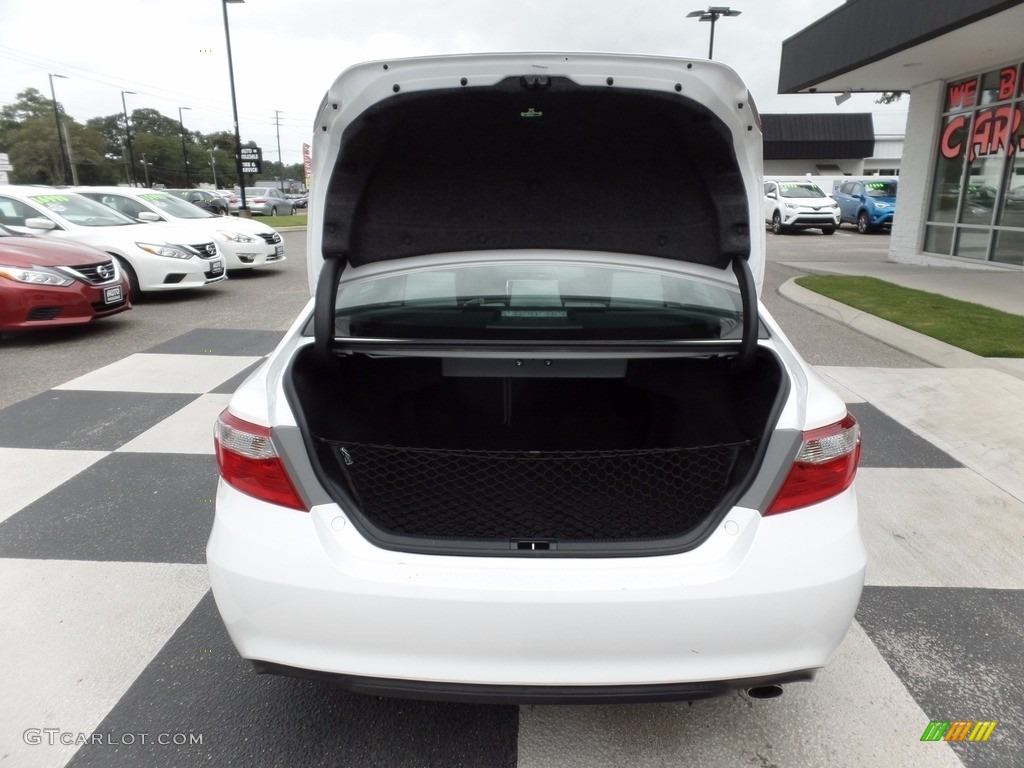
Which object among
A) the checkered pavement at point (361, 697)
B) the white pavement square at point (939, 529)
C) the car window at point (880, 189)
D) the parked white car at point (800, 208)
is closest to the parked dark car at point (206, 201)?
the parked white car at point (800, 208)

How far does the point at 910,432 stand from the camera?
4594 millimetres

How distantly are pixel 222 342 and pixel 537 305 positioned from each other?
5.42 m

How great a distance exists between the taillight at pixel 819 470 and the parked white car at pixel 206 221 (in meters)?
10.6

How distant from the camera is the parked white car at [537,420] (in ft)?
5.24

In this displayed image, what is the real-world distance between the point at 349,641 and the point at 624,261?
150cm

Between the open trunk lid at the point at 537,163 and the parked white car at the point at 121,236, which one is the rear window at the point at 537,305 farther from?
the parked white car at the point at 121,236

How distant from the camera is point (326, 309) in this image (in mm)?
2160

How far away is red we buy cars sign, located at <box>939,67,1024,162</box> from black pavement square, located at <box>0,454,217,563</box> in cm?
1333

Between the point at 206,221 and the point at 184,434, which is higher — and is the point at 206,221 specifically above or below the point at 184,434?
above

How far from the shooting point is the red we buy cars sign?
11508 millimetres

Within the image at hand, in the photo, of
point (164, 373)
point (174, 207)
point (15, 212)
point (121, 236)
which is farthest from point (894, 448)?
point (174, 207)

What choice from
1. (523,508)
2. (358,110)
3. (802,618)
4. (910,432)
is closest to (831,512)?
(802,618)

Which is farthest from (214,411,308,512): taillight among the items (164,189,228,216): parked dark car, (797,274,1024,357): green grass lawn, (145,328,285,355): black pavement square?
(164,189,228,216): parked dark car

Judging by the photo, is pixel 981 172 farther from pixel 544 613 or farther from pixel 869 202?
pixel 544 613
